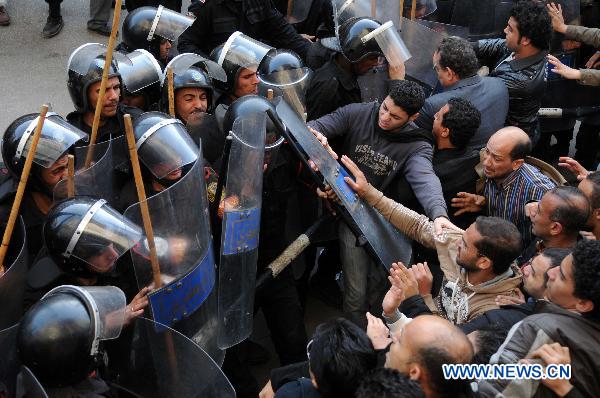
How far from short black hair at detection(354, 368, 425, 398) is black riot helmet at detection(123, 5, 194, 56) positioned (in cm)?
341

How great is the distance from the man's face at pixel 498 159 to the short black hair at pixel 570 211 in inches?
17.6

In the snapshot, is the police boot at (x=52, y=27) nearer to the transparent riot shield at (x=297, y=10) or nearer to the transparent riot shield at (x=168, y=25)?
the transparent riot shield at (x=297, y=10)

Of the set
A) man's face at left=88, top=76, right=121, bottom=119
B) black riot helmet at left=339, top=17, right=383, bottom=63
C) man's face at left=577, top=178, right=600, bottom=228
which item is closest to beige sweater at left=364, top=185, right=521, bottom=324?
man's face at left=577, top=178, right=600, bottom=228

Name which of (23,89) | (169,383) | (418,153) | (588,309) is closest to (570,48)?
(418,153)

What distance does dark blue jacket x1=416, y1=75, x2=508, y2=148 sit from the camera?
4297 mm

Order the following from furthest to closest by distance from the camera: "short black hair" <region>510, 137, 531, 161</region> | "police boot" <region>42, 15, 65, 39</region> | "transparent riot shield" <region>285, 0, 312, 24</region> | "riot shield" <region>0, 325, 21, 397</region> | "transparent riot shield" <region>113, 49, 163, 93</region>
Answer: "police boot" <region>42, 15, 65, 39</region>
"transparent riot shield" <region>285, 0, 312, 24</region>
"transparent riot shield" <region>113, 49, 163, 93</region>
"short black hair" <region>510, 137, 531, 161</region>
"riot shield" <region>0, 325, 21, 397</region>

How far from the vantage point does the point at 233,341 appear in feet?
10.8

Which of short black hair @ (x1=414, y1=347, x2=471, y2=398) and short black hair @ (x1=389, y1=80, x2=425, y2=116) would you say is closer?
short black hair @ (x1=414, y1=347, x2=471, y2=398)

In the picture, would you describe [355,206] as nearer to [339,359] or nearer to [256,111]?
[256,111]

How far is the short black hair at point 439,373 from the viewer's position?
2.42 metres

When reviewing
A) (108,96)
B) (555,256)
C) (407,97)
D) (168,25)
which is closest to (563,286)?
(555,256)

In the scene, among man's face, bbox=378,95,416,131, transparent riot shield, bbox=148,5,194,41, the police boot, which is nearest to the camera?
man's face, bbox=378,95,416,131

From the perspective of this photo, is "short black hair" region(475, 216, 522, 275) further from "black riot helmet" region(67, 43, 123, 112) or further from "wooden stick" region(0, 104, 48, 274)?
"black riot helmet" region(67, 43, 123, 112)

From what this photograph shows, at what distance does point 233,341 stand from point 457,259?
105 centimetres
